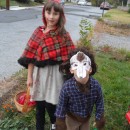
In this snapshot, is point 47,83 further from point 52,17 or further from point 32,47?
point 52,17

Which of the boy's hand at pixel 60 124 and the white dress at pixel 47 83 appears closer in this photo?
the boy's hand at pixel 60 124

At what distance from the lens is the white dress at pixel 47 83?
9.00ft

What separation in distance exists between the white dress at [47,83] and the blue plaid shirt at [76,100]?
1.00 feet

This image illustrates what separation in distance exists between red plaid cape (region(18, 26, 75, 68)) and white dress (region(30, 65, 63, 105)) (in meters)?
0.08

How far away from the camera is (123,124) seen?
12.0 feet

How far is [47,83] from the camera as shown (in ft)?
9.09

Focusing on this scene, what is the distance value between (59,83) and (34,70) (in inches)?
11.1

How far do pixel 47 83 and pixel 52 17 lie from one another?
636 millimetres

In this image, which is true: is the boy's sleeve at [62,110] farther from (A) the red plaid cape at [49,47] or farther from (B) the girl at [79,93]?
(A) the red plaid cape at [49,47]

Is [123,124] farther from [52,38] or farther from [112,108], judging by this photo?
[52,38]

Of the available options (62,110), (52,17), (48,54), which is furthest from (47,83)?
(52,17)

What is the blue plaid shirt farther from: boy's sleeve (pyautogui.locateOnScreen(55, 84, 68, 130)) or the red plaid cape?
the red plaid cape

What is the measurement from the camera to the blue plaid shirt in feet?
7.88

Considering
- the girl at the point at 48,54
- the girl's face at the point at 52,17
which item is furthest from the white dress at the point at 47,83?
the girl's face at the point at 52,17
